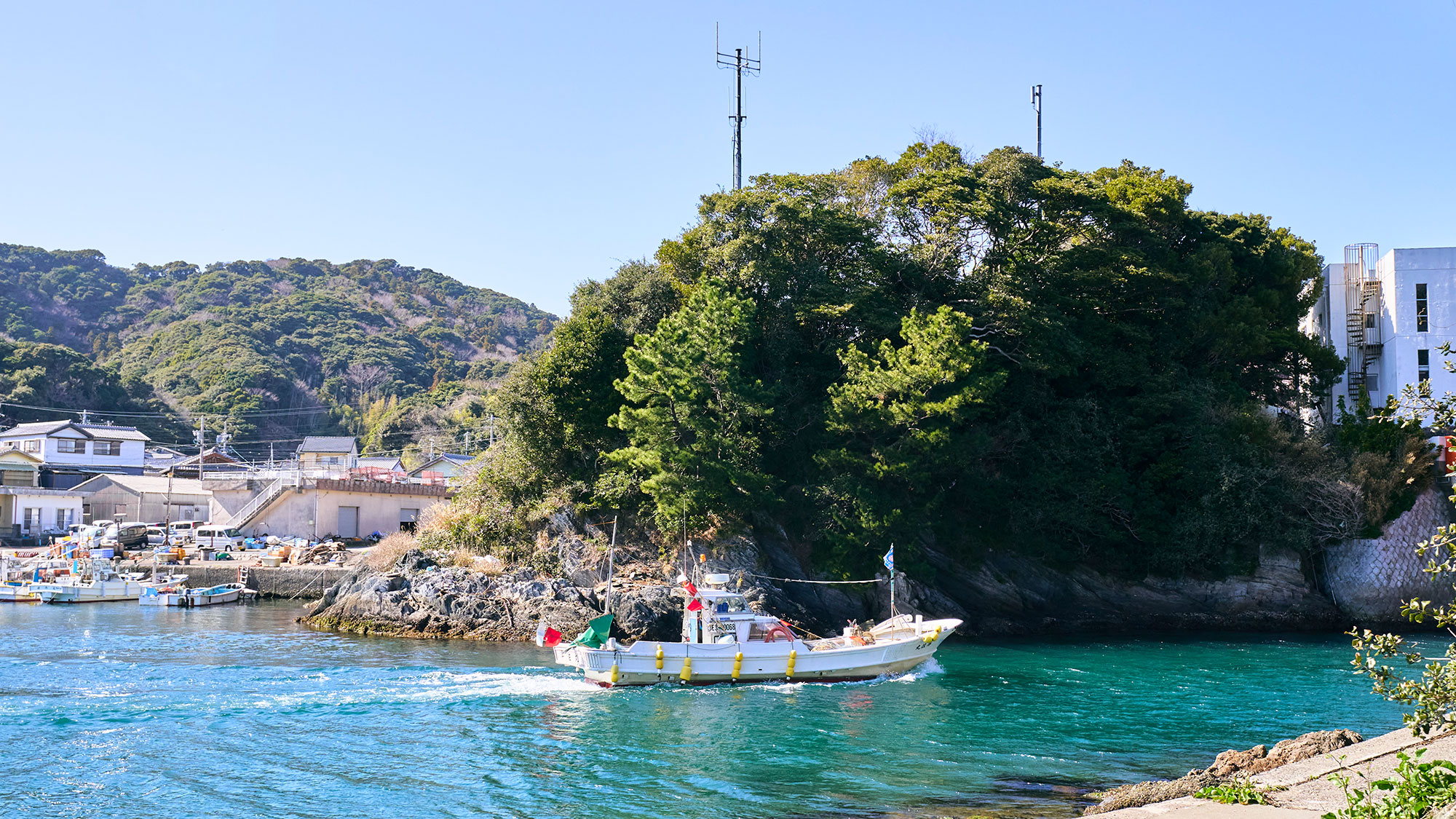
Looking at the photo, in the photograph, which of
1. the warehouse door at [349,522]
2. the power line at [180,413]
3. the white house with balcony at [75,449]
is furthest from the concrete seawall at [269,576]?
the power line at [180,413]

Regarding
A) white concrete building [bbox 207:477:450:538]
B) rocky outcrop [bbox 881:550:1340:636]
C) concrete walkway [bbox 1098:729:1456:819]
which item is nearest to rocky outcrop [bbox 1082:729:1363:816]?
concrete walkway [bbox 1098:729:1456:819]

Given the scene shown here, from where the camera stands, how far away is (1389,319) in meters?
45.8

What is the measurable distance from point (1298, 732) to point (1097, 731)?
3.94m

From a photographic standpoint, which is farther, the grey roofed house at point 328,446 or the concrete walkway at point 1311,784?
the grey roofed house at point 328,446

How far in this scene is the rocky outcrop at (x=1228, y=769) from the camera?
1477 centimetres

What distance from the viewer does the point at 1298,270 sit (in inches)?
1740

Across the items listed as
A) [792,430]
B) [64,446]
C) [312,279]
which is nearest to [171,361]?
[64,446]

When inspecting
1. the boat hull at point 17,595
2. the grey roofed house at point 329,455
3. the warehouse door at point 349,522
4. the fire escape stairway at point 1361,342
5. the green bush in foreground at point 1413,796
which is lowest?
the boat hull at point 17,595

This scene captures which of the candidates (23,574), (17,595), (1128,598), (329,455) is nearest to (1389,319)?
(1128,598)

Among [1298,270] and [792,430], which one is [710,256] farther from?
[1298,270]

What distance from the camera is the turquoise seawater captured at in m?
16.4

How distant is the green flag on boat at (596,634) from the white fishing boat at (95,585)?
98.7ft

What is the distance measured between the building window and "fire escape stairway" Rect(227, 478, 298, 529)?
56.4m

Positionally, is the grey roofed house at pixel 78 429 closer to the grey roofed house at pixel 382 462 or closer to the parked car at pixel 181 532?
the parked car at pixel 181 532
